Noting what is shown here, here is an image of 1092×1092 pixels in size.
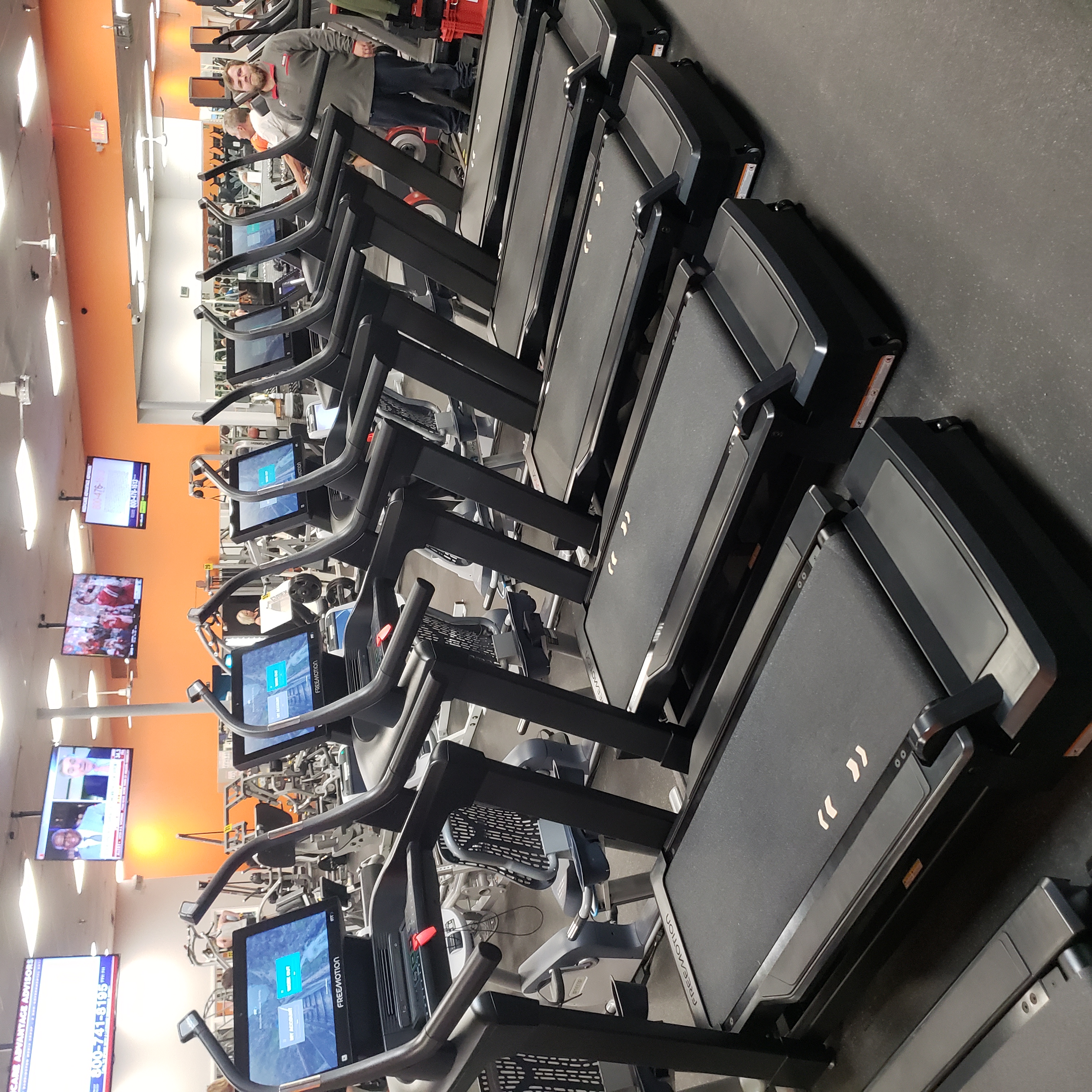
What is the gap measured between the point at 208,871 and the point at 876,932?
858cm

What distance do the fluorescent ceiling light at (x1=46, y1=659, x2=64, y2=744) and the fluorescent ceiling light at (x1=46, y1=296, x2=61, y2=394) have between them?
7.28ft

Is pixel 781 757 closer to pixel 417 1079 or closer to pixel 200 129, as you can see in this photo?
pixel 417 1079

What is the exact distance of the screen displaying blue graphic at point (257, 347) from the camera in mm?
4758

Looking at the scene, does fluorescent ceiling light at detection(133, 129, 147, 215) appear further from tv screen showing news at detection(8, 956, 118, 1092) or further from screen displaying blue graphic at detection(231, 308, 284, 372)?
tv screen showing news at detection(8, 956, 118, 1092)

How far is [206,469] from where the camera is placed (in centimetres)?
428

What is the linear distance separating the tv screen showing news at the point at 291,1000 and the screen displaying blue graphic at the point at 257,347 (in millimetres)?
3157

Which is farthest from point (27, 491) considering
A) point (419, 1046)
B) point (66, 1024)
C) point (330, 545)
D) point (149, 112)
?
point (419, 1046)

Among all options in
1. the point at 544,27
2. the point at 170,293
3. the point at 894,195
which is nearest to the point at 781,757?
the point at 894,195

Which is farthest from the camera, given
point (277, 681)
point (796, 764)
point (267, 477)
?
point (267, 477)

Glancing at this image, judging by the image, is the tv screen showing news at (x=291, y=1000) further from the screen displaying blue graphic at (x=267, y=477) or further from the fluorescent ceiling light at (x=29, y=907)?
the fluorescent ceiling light at (x=29, y=907)

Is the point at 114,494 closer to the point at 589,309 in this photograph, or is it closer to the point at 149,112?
the point at 149,112

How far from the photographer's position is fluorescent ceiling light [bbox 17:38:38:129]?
6156 mm

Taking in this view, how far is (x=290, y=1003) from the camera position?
2.23 m

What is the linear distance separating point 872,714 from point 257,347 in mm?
4295
